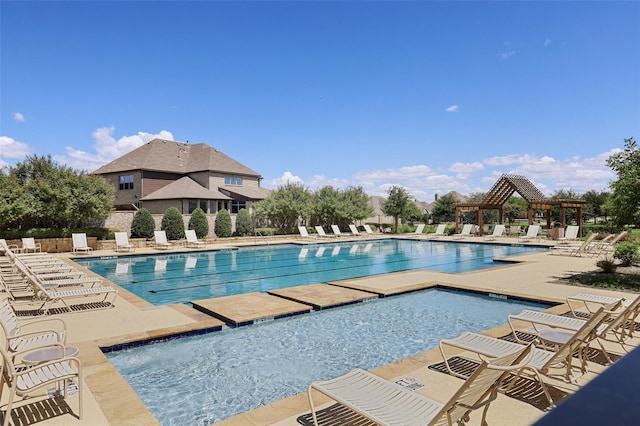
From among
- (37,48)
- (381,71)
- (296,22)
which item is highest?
(296,22)

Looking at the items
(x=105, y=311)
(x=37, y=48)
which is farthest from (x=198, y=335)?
(x=37, y=48)

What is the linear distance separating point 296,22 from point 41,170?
54.0 feet

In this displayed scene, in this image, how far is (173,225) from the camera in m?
27.1

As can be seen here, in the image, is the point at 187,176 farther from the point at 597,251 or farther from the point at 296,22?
the point at 597,251

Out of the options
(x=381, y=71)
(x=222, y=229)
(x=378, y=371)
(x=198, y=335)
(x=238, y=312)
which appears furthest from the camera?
(x=222, y=229)

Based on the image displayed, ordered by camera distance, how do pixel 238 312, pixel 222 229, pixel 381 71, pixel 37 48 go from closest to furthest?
pixel 238 312 → pixel 37 48 → pixel 381 71 → pixel 222 229

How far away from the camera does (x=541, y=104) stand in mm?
22875

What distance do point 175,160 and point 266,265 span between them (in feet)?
80.9

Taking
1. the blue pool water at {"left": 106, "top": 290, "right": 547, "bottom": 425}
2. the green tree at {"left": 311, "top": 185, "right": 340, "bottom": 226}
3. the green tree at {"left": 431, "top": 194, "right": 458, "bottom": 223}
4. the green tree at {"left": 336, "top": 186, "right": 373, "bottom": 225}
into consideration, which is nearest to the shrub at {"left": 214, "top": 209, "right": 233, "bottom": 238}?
the green tree at {"left": 311, "top": 185, "right": 340, "bottom": 226}

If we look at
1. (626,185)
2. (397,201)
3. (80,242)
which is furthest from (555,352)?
(397,201)

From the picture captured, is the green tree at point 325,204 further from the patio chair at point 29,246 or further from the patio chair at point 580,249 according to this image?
the patio chair at point 29,246

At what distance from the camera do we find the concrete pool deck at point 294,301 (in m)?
3.89

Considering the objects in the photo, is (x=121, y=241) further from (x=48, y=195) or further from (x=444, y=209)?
(x=444, y=209)

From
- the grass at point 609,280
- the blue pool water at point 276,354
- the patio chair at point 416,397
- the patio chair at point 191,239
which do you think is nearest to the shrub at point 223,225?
the patio chair at point 191,239
